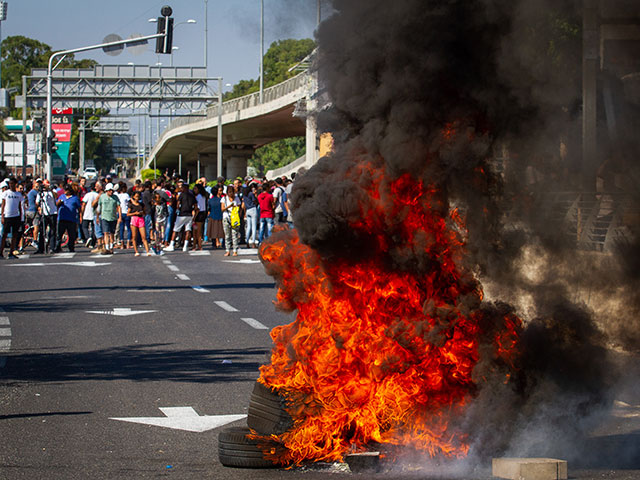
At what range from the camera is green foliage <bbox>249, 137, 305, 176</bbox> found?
10850 cm

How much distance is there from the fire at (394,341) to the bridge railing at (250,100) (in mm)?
37793

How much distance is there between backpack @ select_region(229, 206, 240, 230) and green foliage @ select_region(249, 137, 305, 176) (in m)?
80.8

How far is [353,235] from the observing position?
5.02 metres

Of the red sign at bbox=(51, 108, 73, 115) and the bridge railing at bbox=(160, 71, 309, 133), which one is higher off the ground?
the bridge railing at bbox=(160, 71, 309, 133)

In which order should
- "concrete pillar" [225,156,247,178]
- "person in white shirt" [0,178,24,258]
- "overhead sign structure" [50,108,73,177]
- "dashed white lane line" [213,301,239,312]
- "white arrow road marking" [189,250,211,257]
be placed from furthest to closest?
"concrete pillar" [225,156,247,178] → "overhead sign structure" [50,108,73,177] → "white arrow road marking" [189,250,211,257] → "person in white shirt" [0,178,24,258] → "dashed white lane line" [213,301,239,312]

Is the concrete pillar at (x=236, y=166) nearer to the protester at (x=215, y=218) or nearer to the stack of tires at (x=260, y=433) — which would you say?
the protester at (x=215, y=218)

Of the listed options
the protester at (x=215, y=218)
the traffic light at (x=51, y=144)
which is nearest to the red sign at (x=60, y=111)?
the traffic light at (x=51, y=144)

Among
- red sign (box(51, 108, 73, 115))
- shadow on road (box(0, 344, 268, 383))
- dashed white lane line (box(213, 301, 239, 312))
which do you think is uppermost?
red sign (box(51, 108, 73, 115))

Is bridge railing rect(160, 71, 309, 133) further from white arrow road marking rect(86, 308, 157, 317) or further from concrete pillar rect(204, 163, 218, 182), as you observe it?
white arrow road marking rect(86, 308, 157, 317)

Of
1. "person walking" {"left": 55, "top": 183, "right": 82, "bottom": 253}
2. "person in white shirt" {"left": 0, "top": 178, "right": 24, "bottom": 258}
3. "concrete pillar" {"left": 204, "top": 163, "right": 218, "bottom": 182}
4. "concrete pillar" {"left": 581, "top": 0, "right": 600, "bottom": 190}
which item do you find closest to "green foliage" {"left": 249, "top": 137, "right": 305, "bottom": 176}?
"concrete pillar" {"left": 204, "top": 163, "right": 218, "bottom": 182}

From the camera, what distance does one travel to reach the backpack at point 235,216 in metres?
24.1

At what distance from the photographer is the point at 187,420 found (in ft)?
21.4

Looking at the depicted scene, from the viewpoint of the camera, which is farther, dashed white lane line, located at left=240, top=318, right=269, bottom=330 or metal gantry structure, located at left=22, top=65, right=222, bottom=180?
metal gantry structure, located at left=22, top=65, right=222, bottom=180

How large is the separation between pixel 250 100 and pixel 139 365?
55408 mm
